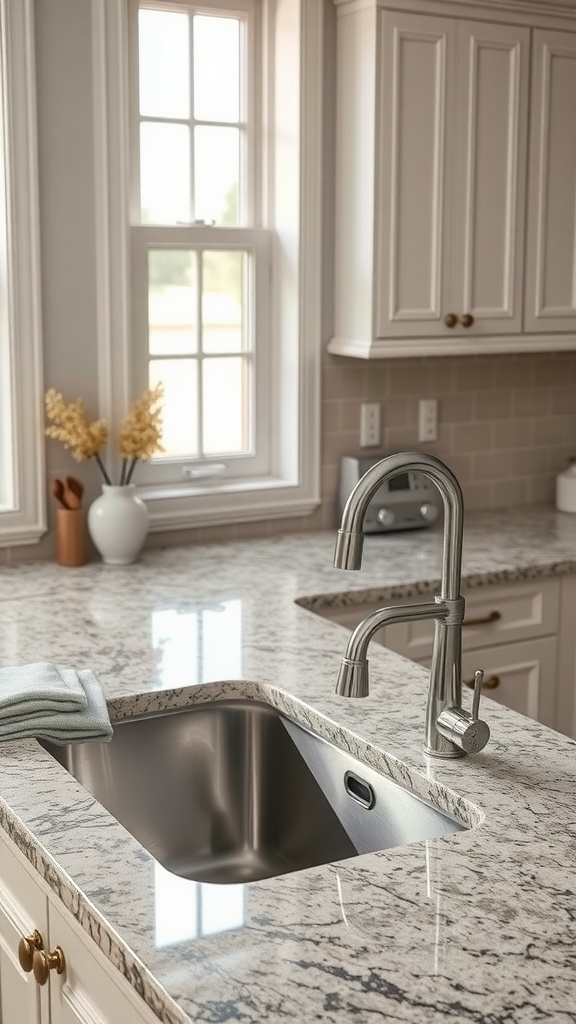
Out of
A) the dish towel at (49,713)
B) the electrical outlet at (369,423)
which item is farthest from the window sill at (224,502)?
the dish towel at (49,713)

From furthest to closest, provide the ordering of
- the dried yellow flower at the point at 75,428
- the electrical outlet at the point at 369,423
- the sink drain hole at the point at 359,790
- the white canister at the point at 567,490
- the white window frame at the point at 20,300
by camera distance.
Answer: the white canister at the point at 567,490
the electrical outlet at the point at 369,423
the dried yellow flower at the point at 75,428
the white window frame at the point at 20,300
the sink drain hole at the point at 359,790

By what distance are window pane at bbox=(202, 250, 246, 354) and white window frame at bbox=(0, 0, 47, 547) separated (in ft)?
1.77

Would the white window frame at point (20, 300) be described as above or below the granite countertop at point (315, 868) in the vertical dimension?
above

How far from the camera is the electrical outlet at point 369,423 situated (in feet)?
11.4

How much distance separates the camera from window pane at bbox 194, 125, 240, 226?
326 centimetres

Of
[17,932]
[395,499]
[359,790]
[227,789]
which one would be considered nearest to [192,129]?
[395,499]

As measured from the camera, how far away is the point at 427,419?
3.57 meters

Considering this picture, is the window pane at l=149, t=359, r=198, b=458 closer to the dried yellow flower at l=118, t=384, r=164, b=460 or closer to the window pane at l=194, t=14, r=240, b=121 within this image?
the dried yellow flower at l=118, t=384, r=164, b=460

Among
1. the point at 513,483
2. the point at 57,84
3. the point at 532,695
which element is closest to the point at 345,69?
the point at 57,84

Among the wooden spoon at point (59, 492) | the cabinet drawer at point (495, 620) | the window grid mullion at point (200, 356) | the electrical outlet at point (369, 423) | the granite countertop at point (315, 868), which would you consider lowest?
the cabinet drawer at point (495, 620)

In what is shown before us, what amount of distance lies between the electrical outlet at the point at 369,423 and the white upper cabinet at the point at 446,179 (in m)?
0.26

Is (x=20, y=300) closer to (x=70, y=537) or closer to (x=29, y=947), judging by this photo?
(x=70, y=537)

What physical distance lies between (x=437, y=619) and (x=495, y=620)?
1.34 m

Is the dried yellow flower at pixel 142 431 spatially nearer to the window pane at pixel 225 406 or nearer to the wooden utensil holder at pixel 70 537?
the wooden utensil holder at pixel 70 537
